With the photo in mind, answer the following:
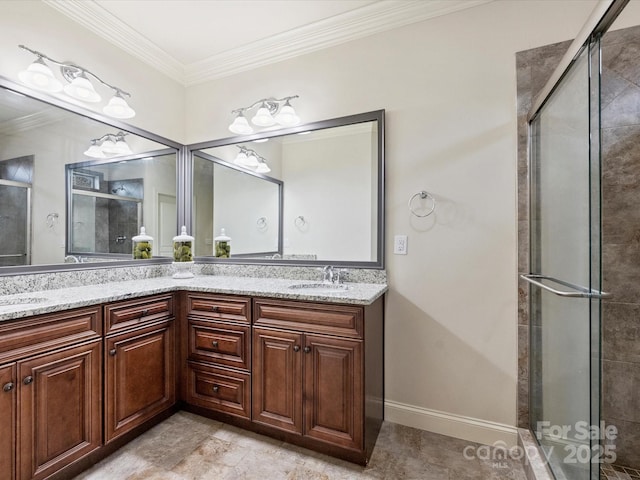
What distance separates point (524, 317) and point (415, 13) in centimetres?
Answer: 200

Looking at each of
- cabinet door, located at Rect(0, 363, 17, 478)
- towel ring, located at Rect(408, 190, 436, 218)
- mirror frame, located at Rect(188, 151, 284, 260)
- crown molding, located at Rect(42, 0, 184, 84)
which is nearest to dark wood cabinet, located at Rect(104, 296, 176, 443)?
cabinet door, located at Rect(0, 363, 17, 478)

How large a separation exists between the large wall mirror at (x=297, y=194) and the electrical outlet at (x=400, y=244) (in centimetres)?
9

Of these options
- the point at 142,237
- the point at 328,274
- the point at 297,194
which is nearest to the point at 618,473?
the point at 328,274

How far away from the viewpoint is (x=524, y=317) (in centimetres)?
Answer: 175

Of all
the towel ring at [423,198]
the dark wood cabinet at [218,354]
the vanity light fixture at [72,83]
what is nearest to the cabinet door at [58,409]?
the dark wood cabinet at [218,354]

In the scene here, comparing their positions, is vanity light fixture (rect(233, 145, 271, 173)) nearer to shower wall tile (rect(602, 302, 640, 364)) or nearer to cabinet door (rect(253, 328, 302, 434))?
cabinet door (rect(253, 328, 302, 434))

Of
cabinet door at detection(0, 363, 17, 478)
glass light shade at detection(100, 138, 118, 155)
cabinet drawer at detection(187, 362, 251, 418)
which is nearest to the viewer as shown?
cabinet door at detection(0, 363, 17, 478)

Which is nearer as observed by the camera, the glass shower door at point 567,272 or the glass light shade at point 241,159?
the glass shower door at point 567,272

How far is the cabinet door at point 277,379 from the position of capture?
171 centimetres

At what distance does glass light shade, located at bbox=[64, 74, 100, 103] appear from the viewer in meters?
1.94

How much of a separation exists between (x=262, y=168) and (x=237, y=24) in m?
1.02

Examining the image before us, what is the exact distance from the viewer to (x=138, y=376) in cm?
179

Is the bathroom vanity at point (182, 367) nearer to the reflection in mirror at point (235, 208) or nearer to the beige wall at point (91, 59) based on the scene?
the reflection in mirror at point (235, 208)

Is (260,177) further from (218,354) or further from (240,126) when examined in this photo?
(218,354)
